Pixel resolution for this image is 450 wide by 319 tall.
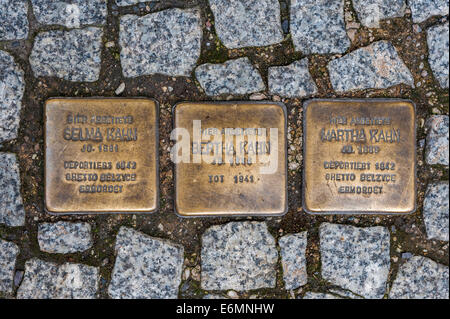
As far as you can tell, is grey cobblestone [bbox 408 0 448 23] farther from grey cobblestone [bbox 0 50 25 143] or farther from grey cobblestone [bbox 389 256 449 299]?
grey cobblestone [bbox 0 50 25 143]

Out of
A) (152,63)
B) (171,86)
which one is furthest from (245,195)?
(152,63)

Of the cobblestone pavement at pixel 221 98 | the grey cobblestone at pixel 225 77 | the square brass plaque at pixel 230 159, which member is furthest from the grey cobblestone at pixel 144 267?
the grey cobblestone at pixel 225 77

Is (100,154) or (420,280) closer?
(100,154)

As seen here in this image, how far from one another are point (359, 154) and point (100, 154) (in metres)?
1.36

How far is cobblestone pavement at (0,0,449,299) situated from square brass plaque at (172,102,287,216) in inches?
2.8

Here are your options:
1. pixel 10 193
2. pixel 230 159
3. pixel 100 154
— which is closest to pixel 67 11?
pixel 100 154

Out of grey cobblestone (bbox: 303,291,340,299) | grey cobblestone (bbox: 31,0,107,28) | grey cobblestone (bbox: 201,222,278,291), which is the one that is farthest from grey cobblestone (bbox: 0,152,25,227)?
grey cobblestone (bbox: 303,291,340,299)

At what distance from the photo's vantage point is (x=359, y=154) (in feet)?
5.76

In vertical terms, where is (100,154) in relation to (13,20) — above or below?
below

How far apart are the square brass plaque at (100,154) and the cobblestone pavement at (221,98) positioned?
0.08m

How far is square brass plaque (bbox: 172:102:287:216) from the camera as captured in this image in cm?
174

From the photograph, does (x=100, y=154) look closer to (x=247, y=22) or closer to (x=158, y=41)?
(x=158, y=41)

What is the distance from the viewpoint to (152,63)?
1.76 meters
